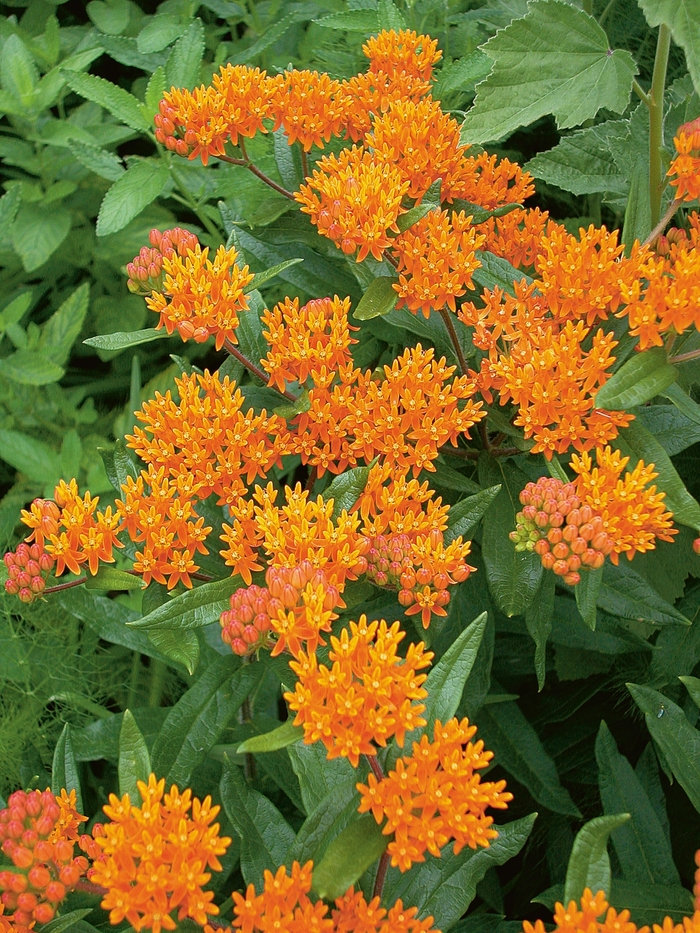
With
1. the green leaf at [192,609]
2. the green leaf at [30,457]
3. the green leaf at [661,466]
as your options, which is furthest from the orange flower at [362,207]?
the green leaf at [30,457]

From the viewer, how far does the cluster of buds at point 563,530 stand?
158 centimetres

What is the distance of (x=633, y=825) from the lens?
6.38 ft

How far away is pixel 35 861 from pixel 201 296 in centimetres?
106

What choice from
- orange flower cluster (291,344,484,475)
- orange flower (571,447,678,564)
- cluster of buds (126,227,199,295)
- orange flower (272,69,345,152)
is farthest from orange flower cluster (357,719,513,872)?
orange flower (272,69,345,152)

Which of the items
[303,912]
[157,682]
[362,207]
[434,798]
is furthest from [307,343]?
[157,682]

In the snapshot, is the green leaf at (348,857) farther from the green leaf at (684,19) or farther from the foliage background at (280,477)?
the green leaf at (684,19)

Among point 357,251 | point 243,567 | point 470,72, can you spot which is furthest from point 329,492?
point 470,72

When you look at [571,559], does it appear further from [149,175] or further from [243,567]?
[149,175]

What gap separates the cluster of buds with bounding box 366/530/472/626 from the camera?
1.59 m

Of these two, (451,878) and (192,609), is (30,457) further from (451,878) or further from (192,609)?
(451,878)

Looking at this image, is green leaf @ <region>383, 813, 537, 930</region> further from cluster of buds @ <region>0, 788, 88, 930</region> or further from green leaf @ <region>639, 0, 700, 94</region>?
green leaf @ <region>639, 0, 700, 94</region>

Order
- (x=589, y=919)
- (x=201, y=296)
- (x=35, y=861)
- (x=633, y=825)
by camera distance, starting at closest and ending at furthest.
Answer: (x=589, y=919)
(x=35, y=861)
(x=201, y=296)
(x=633, y=825)

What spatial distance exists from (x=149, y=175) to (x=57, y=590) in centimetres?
153

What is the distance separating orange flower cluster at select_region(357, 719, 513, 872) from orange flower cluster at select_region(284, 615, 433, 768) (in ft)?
0.16
